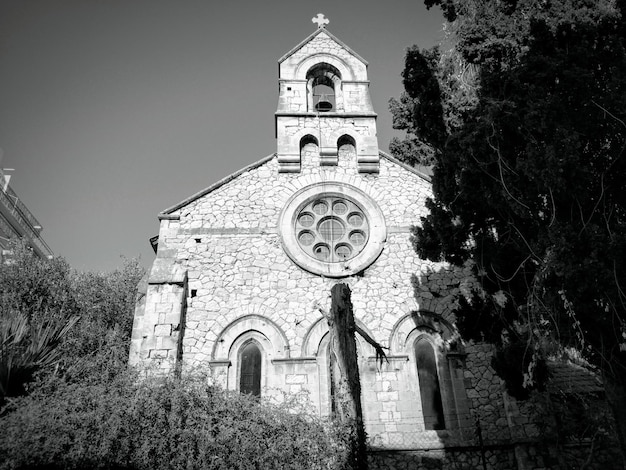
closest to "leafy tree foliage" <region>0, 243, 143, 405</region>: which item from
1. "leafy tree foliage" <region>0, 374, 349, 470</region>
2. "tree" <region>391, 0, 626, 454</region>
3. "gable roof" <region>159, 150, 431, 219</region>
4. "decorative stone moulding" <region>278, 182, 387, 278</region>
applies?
"leafy tree foliage" <region>0, 374, 349, 470</region>

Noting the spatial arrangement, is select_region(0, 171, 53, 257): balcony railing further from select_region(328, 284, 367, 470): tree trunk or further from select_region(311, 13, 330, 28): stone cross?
select_region(328, 284, 367, 470): tree trunk

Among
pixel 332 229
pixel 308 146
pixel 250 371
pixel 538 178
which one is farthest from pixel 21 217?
pixel 538 178

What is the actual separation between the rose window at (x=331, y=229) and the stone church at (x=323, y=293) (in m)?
0.03

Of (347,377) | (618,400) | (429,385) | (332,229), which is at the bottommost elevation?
(618,400)

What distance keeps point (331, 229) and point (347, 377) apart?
567 centimetres

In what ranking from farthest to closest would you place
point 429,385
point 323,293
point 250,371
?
point 323,293 < point 429,385 < point 250,371

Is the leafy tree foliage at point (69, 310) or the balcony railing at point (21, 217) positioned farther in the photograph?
the balcony railing at point (21, 217)

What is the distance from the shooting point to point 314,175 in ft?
43.5

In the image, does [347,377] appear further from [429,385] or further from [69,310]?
[69,310]

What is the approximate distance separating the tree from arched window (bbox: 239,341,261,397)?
436 cm

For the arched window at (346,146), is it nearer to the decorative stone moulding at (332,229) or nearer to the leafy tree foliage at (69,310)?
the decorative stone moulding at (332,229)

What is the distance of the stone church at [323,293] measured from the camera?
10414 mm

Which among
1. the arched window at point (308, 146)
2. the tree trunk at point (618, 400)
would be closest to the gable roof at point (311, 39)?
the arched window at point (308, 146)

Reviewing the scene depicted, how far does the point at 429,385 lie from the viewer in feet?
36.1
